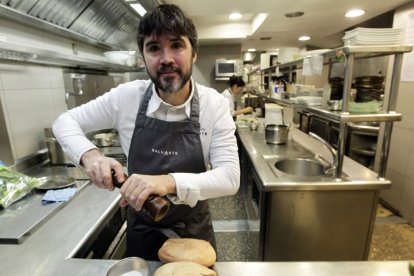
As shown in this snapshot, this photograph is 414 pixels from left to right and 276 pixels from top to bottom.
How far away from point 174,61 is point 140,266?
2.22ft

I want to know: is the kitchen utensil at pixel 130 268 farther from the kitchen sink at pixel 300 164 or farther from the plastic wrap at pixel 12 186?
the kitchen sink at pixel 300 164

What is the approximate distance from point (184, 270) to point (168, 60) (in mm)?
683

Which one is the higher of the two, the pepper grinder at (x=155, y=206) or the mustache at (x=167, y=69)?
the mustache at (x=167, y=69)

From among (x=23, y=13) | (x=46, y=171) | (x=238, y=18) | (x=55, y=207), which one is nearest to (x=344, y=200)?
(x=55, y=207)

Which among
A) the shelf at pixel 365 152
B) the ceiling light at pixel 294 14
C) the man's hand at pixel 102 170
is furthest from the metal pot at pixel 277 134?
the man's hand at pixel 102 170

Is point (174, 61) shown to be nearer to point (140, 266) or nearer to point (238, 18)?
point (140, 266)

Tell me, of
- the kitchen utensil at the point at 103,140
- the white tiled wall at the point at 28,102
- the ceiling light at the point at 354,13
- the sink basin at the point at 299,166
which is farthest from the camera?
the ceiling light at the point at 354,13

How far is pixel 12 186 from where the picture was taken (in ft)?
3.90

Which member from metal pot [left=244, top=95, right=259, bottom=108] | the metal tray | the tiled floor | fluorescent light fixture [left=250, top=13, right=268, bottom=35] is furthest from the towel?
metal pot [left=244, top=95, right=259, bottom=108]

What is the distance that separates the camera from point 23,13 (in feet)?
4.46

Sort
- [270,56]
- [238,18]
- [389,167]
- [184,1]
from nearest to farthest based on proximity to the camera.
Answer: [184,1] → [389,167] → [270,56] → [238,18]

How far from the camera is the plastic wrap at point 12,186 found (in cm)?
114

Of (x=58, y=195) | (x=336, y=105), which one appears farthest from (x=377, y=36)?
(x=58, y=195)

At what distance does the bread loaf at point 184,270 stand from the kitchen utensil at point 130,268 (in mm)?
52
